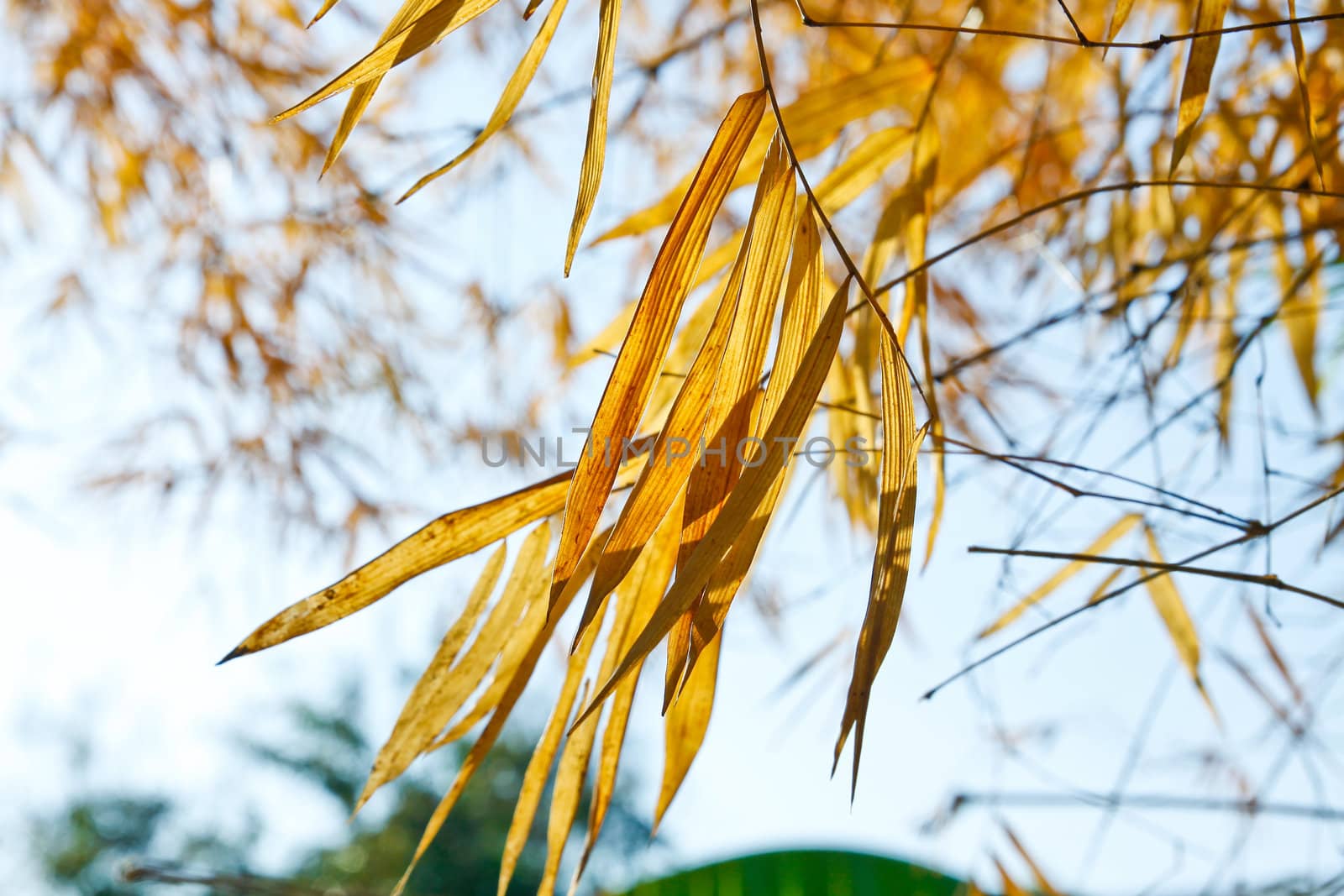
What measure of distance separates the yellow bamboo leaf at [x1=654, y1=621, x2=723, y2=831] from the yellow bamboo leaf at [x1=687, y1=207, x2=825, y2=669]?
0.27 feet

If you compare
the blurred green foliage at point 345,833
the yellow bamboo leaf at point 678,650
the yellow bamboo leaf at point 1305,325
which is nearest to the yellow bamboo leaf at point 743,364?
the yellow bamboo leaf at point 678,650

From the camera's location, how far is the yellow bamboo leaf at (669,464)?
0.93 feet

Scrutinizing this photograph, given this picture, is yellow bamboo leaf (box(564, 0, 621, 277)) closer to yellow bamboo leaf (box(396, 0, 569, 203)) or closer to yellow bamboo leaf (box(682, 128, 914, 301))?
yellow bamboo leaf (box(396, 0, 569, 203))

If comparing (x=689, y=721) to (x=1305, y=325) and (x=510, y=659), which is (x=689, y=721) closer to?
(x=510, y=659)

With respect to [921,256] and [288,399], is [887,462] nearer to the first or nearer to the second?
[921,256]

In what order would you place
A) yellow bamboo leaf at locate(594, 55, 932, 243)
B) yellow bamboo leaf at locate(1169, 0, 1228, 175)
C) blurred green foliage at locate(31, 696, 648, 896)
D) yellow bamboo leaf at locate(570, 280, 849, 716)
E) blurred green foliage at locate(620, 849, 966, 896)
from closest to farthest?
yellow bamboo leaf at locate(570, 280, 849, 716)
yellow bamboo leaf at locate(1169, 0, 1228, 175)
yellow bamboo leaf at locate(594, 55, 932, 243)
blurred green foliage at locate(620, 849, 966, 896)
blurred green foliage at locate(31, 696, 648, 896)

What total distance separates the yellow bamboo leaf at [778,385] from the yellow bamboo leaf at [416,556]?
0.34 feet

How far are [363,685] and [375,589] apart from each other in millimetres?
6943

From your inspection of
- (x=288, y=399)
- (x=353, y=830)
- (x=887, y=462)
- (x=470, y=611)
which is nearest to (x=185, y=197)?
(x=288, y=399)

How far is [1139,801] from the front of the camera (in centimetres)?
50

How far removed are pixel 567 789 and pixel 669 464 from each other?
156mm

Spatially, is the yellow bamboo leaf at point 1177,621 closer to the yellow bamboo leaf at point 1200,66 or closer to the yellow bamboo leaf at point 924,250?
the yellow bamboo leaf at point 924,250


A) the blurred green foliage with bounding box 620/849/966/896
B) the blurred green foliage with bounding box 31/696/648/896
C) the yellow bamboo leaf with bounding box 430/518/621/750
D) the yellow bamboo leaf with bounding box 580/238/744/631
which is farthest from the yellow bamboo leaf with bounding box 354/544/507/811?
the blurred green foliage with bounding box 31/696/648/896

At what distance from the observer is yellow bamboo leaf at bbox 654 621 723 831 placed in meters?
0.38
